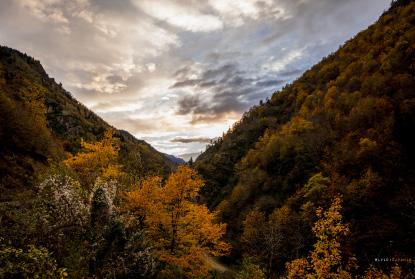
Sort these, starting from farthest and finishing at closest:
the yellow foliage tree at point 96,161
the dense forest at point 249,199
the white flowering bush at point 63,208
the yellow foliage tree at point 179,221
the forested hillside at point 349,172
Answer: the forested hillside at point 349,172
the yellow foliage tree at point 96,161
the yellow foliage tree at point 179,221
the white flowering bush at point 63,208
the dense forest at point 249,199

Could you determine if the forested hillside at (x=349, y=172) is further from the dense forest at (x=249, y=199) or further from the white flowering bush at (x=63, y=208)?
the white flowering bush at (x=63, y=208)

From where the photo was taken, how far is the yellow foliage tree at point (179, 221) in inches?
1049

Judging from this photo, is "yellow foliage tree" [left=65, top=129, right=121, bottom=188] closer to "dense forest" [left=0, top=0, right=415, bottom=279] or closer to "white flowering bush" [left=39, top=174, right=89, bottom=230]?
"dense forest" [left=0, top=0, right=415, bottom=279]

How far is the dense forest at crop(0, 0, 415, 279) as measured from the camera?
2055cm

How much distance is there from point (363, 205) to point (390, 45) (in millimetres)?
61885

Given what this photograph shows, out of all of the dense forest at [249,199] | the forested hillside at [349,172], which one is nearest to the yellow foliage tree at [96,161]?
the dense forest at [249,199]

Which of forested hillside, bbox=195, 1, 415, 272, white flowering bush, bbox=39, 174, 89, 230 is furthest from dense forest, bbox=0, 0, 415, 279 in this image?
forested hillside, bbox=195, 1, 415, 272

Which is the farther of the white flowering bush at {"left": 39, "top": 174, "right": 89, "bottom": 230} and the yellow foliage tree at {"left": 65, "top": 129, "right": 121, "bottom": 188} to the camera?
the yellow foliage tree at {"left": 65, "top": 129, "right": 121, "bottom": 188}

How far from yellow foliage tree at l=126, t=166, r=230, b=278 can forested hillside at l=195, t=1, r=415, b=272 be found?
14.5 m

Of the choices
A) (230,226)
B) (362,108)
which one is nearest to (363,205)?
(362,108)

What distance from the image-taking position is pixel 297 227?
2018 inches

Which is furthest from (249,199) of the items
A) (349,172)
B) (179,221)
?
(179,221)

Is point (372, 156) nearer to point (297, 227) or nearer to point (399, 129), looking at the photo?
point (399, 129)

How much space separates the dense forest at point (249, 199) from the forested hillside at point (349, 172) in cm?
23
